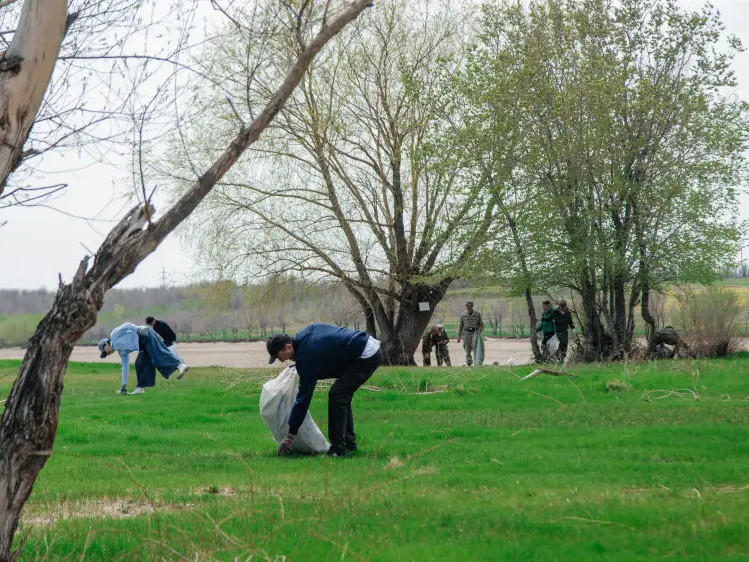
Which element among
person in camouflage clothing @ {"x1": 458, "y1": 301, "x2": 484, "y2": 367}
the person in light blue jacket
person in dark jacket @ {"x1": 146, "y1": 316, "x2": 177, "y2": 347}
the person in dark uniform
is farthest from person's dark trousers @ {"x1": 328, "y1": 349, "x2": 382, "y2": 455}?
the person in dark uniform

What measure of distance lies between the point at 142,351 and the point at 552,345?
41.3ft

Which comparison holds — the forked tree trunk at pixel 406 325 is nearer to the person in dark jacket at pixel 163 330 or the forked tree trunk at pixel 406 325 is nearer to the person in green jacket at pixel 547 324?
the person in green jacket at pixel 547 324

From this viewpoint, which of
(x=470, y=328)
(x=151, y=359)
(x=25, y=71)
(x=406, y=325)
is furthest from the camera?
(x=406, y=325)

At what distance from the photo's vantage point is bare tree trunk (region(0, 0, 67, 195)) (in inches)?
193

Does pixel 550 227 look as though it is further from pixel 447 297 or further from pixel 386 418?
pixel 386 418

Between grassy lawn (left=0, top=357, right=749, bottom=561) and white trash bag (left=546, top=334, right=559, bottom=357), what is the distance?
10811 mm

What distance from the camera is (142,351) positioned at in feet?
70.7

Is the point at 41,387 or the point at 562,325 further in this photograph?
the point at 562,325

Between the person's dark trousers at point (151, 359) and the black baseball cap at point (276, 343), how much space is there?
1222cm

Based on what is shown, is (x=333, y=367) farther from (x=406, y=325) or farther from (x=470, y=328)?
(x=406, y=325)

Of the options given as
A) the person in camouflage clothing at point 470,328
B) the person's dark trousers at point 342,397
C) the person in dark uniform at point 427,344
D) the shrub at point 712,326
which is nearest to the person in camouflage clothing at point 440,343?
the person in dark uniform at point 427,344

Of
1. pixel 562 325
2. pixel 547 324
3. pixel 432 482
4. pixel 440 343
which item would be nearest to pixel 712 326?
pixel 562 325

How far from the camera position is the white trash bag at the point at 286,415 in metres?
10.6

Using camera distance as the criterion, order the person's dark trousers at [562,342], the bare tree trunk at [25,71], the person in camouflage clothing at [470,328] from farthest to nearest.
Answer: the person in camouflage clothing at [470,328] < the person's dark trousers at [562,342] < the bare tree trunk at [25,71]
